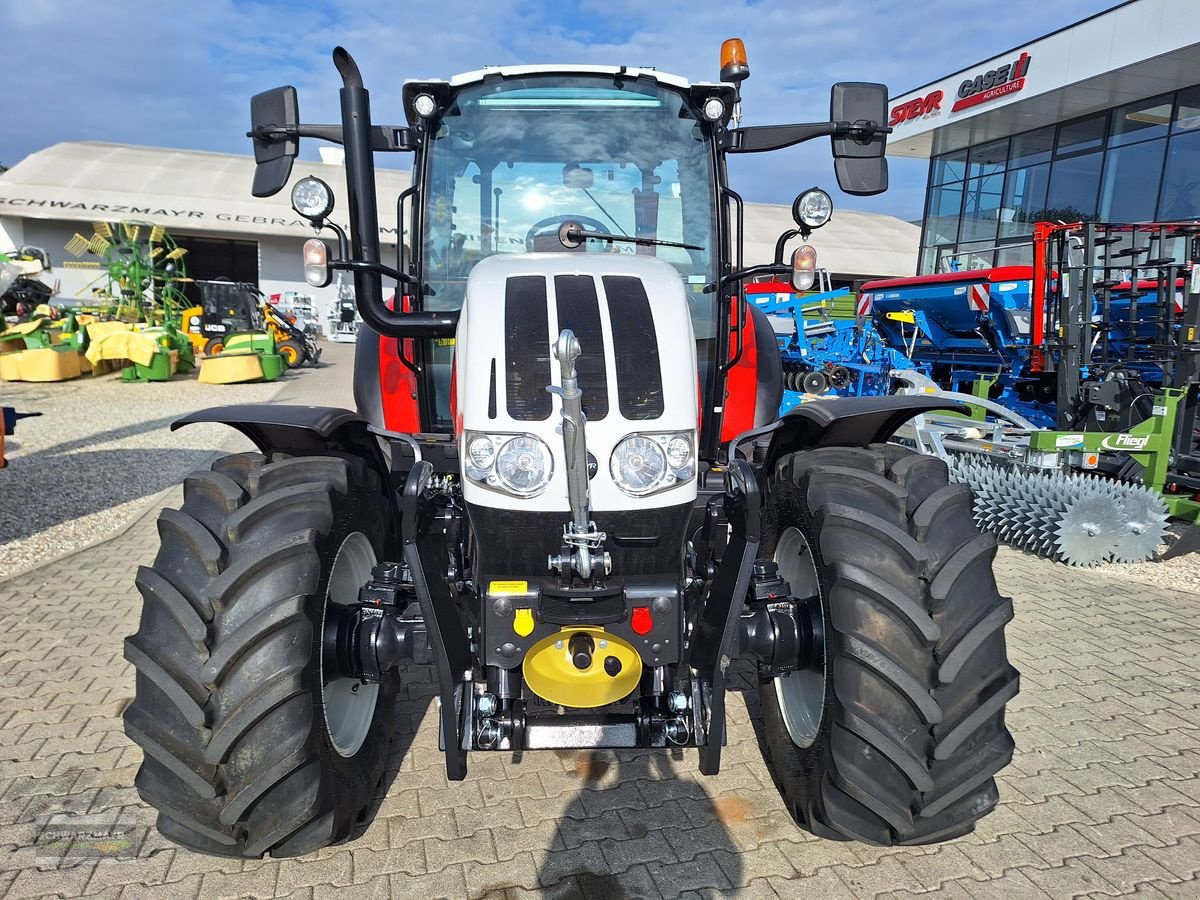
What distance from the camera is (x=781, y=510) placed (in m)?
2.69

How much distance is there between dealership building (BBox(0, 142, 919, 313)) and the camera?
28.6 m

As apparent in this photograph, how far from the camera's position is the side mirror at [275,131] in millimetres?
2684

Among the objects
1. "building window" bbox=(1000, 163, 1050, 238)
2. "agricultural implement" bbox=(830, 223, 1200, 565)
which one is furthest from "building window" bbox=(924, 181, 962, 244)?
"agricultural implement" bbox=(830, 223, 1200, 565)

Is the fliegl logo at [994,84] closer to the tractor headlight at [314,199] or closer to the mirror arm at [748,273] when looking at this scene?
the mirror arm at [748,273]

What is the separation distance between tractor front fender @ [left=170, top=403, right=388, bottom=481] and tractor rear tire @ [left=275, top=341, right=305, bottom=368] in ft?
49.9

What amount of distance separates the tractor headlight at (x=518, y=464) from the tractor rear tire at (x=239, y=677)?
0.57 metres

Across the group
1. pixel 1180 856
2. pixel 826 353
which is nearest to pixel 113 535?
pixel 1180 856

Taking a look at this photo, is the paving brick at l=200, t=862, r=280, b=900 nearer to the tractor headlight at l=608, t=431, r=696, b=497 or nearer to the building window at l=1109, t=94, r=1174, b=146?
the tractor headlight at l=608, t=431, r=696, b=497

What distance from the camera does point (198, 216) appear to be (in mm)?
29609

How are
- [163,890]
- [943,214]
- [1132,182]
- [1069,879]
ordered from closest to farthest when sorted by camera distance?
[163,890], [1069,879], [1132,182], [943,214]

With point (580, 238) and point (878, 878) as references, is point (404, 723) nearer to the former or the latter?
point (878, 878)

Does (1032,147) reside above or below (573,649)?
above

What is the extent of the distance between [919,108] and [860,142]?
1922 cm

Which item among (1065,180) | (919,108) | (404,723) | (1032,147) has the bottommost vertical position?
(404,723)
